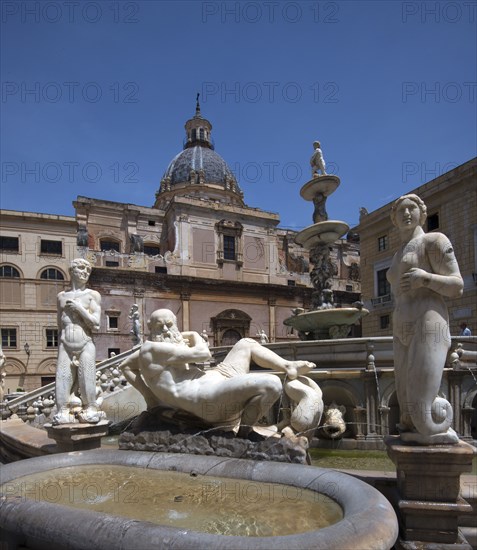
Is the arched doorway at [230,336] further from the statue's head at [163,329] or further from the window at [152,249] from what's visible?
the statue's head at [163,329]

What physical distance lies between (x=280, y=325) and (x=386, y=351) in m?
26.6

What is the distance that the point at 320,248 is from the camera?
40.8ft

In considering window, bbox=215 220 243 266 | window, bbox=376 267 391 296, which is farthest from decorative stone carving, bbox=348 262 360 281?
window, bbox=376 267 391 296

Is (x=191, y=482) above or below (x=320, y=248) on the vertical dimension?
below

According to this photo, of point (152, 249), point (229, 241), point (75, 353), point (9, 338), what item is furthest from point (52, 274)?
point (75, 353)

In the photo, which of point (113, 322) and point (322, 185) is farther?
point (113, 322)

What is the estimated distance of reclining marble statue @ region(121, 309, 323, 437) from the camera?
3.88 meters

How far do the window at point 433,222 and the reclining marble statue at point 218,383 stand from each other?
24784 mm

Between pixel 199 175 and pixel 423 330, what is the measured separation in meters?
44.4

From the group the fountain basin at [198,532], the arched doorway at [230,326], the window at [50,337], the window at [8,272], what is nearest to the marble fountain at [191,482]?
the fountain basin at [198,532]

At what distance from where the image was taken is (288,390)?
408 cm

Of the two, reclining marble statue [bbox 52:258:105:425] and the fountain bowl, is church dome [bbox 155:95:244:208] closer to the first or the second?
the fountain bowl

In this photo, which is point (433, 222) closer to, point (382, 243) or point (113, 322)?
point (382, 243)

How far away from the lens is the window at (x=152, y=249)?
122 feet
